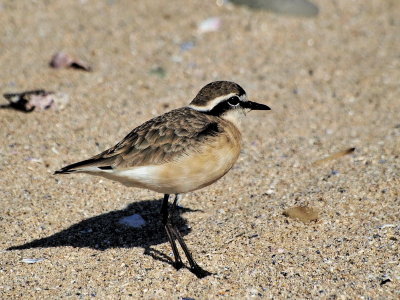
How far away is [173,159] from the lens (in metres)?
5.14

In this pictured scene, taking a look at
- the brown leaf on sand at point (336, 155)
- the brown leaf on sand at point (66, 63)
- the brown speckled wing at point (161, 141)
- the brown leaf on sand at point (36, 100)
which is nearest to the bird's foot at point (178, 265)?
the brown speckled wing at point (161, 141)

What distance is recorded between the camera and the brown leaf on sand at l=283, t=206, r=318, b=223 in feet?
19.3

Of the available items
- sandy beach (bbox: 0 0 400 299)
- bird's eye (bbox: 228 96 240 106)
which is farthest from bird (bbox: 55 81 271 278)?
sandy beach (bbox: 0 0 400 299)

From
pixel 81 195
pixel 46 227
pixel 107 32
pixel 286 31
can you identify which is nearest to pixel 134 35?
pixel 107 32

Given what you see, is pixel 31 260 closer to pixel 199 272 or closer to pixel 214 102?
pixel 199 272

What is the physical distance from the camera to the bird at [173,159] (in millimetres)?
5125

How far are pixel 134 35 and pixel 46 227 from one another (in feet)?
17.2

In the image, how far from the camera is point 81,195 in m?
6.61

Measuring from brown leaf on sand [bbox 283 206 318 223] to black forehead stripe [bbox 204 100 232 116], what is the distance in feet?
3.82

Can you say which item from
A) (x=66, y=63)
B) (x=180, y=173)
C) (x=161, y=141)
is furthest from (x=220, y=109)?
(x=66, y=63)

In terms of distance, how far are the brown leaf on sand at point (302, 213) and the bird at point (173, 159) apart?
3.04 feet

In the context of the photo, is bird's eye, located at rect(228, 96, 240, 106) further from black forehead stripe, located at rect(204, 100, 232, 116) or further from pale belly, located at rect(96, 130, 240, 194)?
pale belly, located at rect(96, 130, 240, 194)

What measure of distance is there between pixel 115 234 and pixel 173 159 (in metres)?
1.29

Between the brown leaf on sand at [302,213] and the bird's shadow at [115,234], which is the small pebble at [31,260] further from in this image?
the brown leaf on sand at [302,213]
